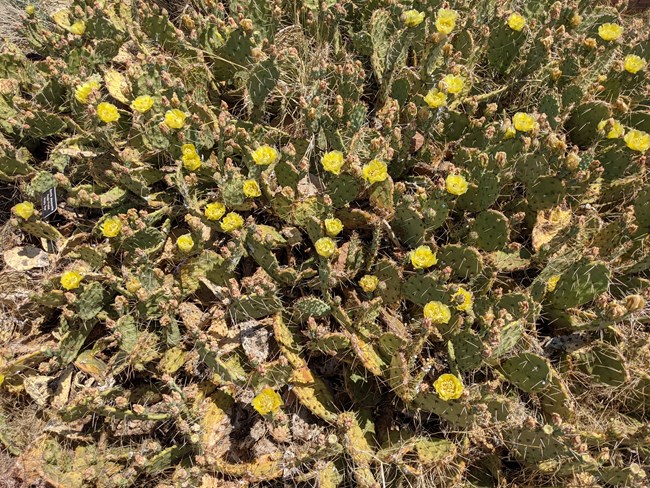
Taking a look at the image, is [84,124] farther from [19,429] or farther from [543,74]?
[543,74]

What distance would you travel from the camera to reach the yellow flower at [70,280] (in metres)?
2.32

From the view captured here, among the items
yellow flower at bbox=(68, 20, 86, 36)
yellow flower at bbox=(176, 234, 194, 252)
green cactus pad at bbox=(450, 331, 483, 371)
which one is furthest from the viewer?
yellow flower at bbox=(68, 20, 86, 36)

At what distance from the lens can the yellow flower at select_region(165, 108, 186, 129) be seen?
257cm

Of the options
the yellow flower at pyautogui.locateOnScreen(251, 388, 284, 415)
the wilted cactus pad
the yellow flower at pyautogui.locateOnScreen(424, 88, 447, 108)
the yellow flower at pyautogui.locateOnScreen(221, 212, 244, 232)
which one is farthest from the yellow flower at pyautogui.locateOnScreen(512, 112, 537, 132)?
the yellow flower at pyautogui.locateOnScreen(251, 388, 284, 415)

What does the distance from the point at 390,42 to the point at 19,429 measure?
3.08 m

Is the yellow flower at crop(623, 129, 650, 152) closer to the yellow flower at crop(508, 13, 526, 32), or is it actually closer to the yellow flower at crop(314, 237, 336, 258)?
the yellow flower at crop(508, 13, 526, 32)

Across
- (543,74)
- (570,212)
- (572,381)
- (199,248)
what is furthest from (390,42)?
(572,381)

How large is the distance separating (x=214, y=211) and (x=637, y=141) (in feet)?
7.55

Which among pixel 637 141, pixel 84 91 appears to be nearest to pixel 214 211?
pixel 84 91

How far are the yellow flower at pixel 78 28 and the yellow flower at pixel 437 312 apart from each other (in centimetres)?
299

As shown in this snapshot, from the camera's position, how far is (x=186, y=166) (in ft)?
8.51

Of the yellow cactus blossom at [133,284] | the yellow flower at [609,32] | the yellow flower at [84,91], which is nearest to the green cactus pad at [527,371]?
the yellow cactus blossom at [133,284]

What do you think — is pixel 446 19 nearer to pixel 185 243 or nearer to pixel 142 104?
pixel 142 104

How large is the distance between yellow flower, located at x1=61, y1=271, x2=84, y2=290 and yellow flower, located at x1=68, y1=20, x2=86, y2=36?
6.17 feet
